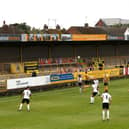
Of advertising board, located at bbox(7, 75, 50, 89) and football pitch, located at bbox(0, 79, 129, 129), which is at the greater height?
advertising board, located at bbox(7, 75, 50, 89)

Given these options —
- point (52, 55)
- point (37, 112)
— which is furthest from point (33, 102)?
point (52, 55)

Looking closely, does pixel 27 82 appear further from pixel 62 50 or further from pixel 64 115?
pixel 62 50

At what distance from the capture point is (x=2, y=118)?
82.2 feet

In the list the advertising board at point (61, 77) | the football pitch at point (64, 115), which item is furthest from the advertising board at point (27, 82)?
the football pitch at point (64, 115)

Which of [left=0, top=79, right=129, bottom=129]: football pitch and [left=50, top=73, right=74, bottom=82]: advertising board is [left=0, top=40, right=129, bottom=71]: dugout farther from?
[left=0, top=79, right=129, bottom=129]: football pitch

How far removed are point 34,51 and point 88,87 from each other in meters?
14.5

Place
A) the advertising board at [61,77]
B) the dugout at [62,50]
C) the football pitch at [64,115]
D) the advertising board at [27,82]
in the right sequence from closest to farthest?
the football pitch at [64,115]
the advertising board at [27,82]
the advertising board at [61,77]
the dugout at [62,50]

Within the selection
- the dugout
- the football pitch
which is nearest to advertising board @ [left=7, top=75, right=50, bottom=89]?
the football pitch

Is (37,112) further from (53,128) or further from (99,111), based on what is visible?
(53,128)

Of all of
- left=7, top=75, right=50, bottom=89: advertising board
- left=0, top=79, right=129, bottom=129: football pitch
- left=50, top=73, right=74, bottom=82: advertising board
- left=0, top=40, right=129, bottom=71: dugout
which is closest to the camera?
left=0, top=79, right=129, bottom=129: football pitch

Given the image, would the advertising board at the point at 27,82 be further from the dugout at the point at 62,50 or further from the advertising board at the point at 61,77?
the dugout at the point at 62,50

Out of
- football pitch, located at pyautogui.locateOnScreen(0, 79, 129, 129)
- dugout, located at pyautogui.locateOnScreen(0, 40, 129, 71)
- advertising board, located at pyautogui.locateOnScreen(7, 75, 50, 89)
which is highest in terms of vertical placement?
dugout, located at pyautogui.locateOnScreen(0, 40, 129, 71)

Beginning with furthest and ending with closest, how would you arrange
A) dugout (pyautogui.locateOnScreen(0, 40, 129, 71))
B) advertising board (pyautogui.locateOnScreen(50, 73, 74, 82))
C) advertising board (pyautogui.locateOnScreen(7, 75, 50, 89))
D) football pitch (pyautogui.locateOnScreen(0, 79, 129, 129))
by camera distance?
dugout (pyautogui.locateOnScreen(0, 40, 129, 71))
advertising board (pyautogui.locateOnScreen(50, 73, 74, 82))
advertising board (pyautogui.locateOnScreen(7, 75, 50, 89))
football pitch (pyautogui.locateOnScreen(0, 79, 129, 129))

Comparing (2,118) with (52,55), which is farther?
(52,55)
